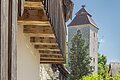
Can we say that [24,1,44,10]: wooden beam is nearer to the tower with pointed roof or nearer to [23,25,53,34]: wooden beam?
[23,25,53,34]: wooden beam

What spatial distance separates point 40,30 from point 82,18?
67.1 metres

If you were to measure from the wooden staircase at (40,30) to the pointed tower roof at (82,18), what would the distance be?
Answer: 62224 millimetres

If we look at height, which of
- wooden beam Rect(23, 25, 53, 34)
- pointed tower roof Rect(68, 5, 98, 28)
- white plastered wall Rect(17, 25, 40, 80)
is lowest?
white plastered wall Rect(17, 25, 40, 80)

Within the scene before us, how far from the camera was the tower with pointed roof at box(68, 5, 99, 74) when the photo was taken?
227ft

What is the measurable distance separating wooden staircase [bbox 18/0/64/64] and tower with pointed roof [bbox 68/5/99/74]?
5914 centimetres

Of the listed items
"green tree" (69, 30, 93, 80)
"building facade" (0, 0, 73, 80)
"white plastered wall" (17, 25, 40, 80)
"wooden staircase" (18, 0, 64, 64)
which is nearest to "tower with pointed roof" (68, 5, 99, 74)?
"green tree" (69, 30, 93, 80)

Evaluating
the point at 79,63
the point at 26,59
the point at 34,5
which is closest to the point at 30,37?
the point at 26,59

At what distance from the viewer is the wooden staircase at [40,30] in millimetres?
4859

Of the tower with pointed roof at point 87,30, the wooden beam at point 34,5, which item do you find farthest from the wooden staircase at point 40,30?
the tower with pointed roof at point 87,30

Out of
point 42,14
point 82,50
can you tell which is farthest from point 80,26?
point 42,14

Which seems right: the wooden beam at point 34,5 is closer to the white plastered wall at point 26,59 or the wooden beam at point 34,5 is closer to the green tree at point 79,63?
the white plastered wall at point 26,59

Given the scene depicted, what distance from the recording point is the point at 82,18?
7319 centimetres

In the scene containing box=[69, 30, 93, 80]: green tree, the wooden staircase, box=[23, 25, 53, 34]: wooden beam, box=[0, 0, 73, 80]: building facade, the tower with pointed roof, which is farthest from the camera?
the tower with pointed roof

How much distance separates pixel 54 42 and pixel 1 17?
5.36 m
